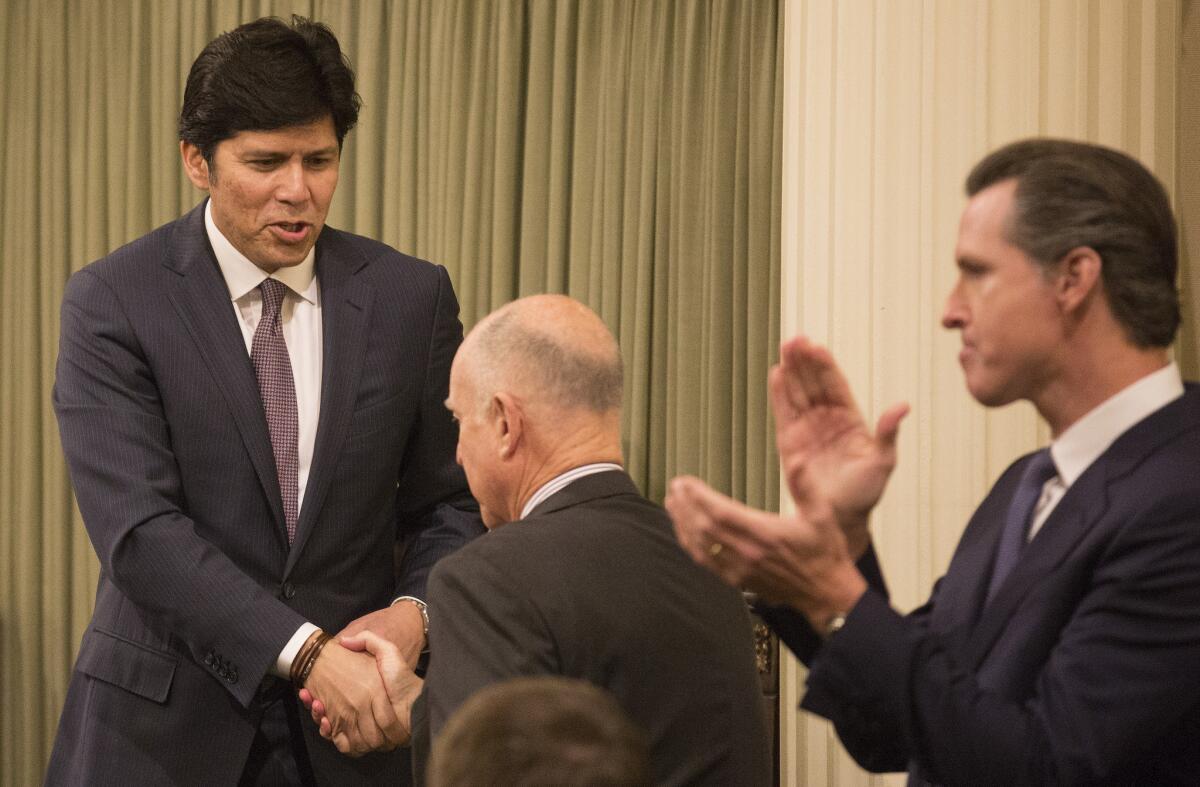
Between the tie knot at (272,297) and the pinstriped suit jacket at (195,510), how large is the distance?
0.07 meters

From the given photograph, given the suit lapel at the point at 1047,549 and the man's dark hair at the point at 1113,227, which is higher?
the man's dark hair at the point at 1113,227

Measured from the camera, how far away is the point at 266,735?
2.31m

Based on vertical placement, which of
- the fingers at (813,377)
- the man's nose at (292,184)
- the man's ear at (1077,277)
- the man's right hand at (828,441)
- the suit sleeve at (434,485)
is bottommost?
the suit sleeve at (434,485)

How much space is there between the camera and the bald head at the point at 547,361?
188 centimetres

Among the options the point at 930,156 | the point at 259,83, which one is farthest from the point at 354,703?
the point at 930,156

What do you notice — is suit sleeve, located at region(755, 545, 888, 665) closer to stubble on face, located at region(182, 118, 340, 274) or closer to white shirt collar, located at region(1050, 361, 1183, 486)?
white shirt collar, located at region(1050, 361, 1183, 486)

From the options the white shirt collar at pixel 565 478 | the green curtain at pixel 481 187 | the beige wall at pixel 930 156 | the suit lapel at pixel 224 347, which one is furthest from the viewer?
the green curtain at pixel 481 187

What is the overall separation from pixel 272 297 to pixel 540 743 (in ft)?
5.11

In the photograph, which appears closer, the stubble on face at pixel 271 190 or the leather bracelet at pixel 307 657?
the leather bracelet at pixel 307 657

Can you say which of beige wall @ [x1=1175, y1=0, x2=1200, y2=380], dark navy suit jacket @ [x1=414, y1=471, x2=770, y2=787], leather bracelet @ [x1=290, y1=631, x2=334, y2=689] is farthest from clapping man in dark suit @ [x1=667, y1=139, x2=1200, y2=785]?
beige wall @ [x1=1175, y1=0, x2=1200, y2=380]

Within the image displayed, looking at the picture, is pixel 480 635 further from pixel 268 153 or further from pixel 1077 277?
pixel 268 153

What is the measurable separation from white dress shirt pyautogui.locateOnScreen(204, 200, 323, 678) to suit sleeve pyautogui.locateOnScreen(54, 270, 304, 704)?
19 cm

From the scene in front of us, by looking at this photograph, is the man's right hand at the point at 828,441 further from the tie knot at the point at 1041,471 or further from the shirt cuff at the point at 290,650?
the shirt cuff at the point at 290,650

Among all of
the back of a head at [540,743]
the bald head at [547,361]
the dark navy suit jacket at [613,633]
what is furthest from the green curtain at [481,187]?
the back of a head at [540,743]
